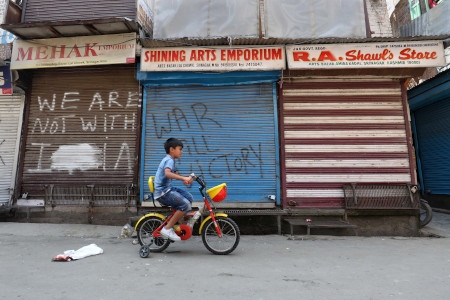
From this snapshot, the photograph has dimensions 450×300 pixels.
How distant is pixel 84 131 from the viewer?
696 centimetres

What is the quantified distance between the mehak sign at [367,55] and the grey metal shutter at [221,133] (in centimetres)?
98

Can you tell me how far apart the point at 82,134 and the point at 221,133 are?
11.1ft

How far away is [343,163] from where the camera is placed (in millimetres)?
6602

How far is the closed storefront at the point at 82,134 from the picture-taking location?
22.2 ft

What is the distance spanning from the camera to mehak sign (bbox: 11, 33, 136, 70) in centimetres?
663

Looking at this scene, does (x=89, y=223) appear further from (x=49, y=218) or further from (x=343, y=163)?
(x=343, y=163)

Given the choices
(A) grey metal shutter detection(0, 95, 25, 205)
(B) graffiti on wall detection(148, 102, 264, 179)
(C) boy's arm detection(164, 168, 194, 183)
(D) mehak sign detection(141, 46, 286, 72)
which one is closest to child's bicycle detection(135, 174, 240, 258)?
(C) boy's arm detection(164, 168, 194, 183)

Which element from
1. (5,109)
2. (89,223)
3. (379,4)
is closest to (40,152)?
(5,109)

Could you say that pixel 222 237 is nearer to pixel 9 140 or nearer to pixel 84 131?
pixel 84 131

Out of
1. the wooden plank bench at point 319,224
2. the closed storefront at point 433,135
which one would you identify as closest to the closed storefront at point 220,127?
the wooden plank bench at point 319,224

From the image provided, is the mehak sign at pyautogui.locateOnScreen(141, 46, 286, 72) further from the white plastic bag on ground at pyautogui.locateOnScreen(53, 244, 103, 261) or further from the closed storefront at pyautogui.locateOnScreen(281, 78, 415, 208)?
the white plastic bag on ground at pyautogui.locateOnScreen(53, 244, 103, 261)

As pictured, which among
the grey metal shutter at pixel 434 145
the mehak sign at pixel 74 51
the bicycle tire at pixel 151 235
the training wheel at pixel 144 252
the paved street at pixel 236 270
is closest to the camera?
the paved street at pixel 236 270

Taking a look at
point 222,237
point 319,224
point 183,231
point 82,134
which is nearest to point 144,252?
point 183,231

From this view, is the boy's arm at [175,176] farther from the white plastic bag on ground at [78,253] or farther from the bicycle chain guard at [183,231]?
the white plastic bag on ground at [78,253]
